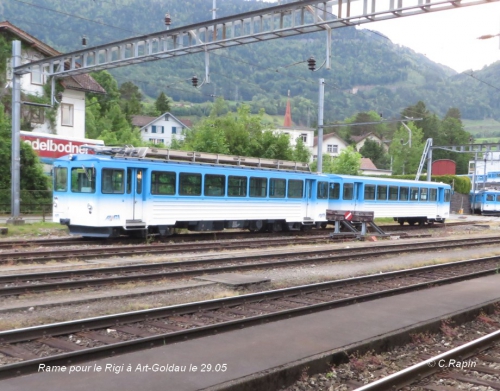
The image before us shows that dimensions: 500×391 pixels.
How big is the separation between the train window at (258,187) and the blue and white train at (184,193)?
0.02 m

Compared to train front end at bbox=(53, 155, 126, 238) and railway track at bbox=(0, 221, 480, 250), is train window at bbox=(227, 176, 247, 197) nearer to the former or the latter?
railway track at bbox=(0, 221, 480, 250)

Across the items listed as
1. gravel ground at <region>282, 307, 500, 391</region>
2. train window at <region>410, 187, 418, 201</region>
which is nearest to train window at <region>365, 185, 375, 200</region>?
train window at <region>410, 187, 418, 201</region>

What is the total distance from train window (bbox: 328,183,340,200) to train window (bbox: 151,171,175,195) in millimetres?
10656

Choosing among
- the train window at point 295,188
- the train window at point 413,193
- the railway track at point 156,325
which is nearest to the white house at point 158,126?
the train window at point 413,193

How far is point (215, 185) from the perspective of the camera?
22422mm

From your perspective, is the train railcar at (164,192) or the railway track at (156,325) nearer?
the railway track at (156,325)

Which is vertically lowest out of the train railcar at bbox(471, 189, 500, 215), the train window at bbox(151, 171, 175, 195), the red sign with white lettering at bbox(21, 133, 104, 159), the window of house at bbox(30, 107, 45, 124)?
the train railcar at bbox(471, 189, 500, 215)

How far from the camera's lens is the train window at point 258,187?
24.0 meters

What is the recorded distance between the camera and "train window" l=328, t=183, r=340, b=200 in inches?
1137

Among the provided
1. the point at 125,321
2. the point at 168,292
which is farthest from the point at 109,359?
the point at 168,292

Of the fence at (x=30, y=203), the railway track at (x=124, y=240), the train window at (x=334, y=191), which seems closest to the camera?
the railway track at (x=124, y=240)

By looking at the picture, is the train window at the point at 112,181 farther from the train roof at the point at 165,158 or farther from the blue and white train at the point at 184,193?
the train roof at the point at 165,158

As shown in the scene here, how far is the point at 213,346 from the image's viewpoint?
23.4 ft

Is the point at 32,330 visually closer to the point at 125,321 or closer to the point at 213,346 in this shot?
the point at 125,321
